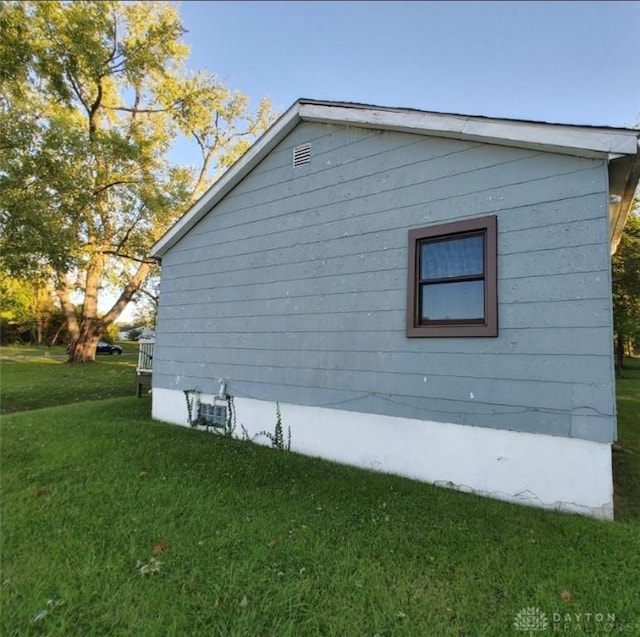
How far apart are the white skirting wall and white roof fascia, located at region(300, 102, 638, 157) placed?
2700 mm

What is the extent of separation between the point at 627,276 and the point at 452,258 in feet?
46.6

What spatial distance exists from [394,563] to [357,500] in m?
1.07

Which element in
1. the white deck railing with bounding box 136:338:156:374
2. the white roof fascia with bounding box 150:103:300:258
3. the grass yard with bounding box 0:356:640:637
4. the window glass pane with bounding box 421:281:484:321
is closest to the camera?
the grass yard with bounding box 0:356:640:637

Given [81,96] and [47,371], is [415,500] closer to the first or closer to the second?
[47,371]

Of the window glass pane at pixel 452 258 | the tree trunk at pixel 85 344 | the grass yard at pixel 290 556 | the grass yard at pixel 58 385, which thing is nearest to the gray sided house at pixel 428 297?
the window glass pane at pixel 452 258

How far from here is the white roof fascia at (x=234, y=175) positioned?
6191 millimetres

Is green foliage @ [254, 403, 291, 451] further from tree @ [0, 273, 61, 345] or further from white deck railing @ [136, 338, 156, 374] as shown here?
tree @ [0, 273, 61, 345]

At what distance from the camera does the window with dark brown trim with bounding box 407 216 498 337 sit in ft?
14.2

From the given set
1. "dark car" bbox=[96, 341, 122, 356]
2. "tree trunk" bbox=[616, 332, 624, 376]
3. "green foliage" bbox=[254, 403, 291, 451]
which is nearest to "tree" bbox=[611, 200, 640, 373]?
"tree trunk" bbox=[616, 332, 624, 376]

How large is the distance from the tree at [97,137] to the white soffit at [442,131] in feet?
21.8

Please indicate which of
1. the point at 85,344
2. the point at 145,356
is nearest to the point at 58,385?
the point at 145,356

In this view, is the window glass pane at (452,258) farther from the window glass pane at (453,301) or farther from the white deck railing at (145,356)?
the white deck railing at (145,356)

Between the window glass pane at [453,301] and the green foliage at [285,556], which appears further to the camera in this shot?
the window glass pane at [453,301]

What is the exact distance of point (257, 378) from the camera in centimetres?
621
